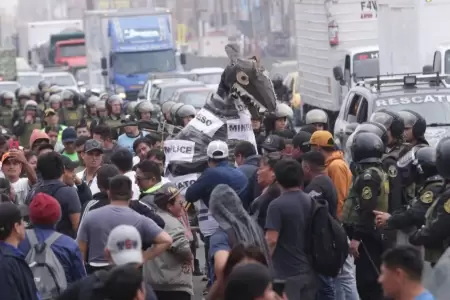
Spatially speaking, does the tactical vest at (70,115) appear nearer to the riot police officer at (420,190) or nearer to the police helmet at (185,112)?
the police helmet at (185,112)

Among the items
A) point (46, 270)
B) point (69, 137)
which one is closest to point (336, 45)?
point (69, 137)

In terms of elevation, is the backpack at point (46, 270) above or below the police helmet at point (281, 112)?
above

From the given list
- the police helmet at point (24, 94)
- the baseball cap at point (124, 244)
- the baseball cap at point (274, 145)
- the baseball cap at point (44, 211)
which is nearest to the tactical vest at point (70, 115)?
the police helmet at point (24, 94)

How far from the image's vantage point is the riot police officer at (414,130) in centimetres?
1250

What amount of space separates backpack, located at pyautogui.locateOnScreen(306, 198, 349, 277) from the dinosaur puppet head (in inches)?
171

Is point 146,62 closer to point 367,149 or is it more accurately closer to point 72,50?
point 72,50

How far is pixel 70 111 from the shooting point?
25453 mm

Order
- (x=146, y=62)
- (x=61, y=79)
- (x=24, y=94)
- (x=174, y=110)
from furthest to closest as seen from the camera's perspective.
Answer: (x=146, y=62) < (x=61, y=79) < (x=24, y=94) < (x=174, y=110)

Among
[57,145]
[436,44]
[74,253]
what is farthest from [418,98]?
[74,253]

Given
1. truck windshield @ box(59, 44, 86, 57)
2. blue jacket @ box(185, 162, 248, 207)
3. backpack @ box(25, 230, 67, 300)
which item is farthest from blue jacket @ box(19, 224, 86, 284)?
truck windshield @ box(59, 44, 86, 57)

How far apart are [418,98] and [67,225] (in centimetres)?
812

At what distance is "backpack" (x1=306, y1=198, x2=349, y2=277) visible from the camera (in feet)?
31.7

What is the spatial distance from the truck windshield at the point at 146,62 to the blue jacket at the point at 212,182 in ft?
108

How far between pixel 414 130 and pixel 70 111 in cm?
1358
